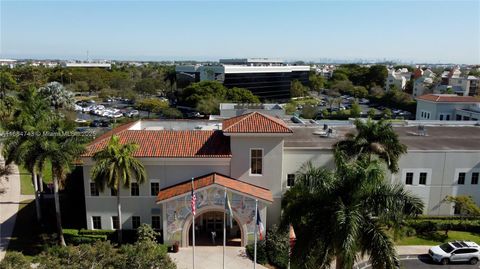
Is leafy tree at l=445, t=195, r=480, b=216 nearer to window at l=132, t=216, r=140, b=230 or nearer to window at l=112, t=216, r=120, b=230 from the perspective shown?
window at l=132, t=216, r=140, b=230

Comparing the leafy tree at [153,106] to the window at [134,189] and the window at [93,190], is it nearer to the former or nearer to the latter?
the window at [93,190]

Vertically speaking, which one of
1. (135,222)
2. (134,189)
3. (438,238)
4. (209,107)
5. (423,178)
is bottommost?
(438,238)

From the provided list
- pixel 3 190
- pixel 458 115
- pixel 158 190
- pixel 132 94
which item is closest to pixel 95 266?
pixel 158 190

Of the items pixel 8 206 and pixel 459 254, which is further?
pixel 8 206

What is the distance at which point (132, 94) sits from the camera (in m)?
126

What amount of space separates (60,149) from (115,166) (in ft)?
13.6

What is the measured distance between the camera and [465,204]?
34.0 metres

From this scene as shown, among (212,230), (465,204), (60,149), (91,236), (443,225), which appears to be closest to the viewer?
(60,149)

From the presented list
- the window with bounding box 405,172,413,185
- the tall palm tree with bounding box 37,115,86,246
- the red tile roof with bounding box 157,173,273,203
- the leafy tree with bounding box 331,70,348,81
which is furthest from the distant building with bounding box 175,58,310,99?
the tall palm tree with bounding box 37,115,86,246

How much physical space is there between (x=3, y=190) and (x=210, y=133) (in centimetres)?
2489

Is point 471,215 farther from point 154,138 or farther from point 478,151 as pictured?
point 154,138

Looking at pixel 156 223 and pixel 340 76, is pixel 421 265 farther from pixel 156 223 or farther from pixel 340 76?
pixel 340 76

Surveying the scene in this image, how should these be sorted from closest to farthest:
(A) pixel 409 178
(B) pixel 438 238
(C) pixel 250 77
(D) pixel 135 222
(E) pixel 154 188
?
(E) pixel 154 188 < (D) pixel 135 222 < (B) pixel 438 238 < (A) pixel 409 178 < (C) pixel 250 77

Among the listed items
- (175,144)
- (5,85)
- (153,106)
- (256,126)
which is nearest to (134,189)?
(175,144)
